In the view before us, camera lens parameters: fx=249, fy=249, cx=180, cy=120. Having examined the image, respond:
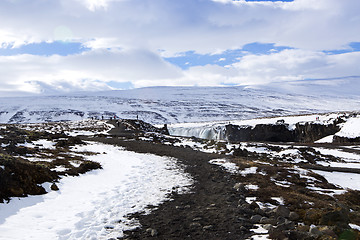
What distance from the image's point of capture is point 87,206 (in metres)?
8.52

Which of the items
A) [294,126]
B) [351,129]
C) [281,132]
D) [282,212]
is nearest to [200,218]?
[282,212]

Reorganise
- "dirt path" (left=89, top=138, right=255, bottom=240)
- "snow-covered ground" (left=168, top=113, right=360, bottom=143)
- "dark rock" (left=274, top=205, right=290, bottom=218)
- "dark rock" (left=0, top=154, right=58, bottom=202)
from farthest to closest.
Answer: "snow-covered ground" (left=168, top=113, right=360, bottom=143) → "dark rock" (left=0, top=154, right=58, bottom=202) → "dark rock" (left=274, top=205, right=290, bottom=218) → "dirt path" (left=89, top=138, right=255, bottom=240)

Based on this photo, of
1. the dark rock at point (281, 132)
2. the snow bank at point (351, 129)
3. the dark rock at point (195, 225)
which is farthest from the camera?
the dark rock at point (281, 132)

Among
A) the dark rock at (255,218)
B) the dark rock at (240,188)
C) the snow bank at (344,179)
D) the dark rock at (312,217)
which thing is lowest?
the snow bank at (344,179)

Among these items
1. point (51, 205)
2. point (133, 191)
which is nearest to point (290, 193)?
point (133, 191)

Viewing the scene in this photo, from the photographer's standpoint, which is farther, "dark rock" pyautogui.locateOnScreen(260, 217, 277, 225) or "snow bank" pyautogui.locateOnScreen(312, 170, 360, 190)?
"snow bank" pyautogui.locateOnScreen(312, 170, 360, 190)

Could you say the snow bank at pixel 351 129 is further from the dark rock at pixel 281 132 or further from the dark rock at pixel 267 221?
the dark rock at pixel 267 221

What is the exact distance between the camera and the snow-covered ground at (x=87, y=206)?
253 inches

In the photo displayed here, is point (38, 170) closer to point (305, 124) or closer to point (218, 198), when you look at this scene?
point (218, 198)

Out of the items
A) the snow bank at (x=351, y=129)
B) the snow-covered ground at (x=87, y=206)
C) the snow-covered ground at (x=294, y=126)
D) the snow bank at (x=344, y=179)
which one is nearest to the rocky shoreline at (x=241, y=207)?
the snow-covered ground at (x=87, y=206)

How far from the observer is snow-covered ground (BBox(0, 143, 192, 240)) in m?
6.42

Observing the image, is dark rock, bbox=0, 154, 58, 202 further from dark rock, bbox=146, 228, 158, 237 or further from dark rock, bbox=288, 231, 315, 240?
dark rock, bbox=288, 231, 315, 240

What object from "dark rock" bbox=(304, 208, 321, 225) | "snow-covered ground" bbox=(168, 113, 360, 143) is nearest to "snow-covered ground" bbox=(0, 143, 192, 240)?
"dark rock" bbox=(304, 208, 321, 225)

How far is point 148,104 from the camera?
7530 inches
